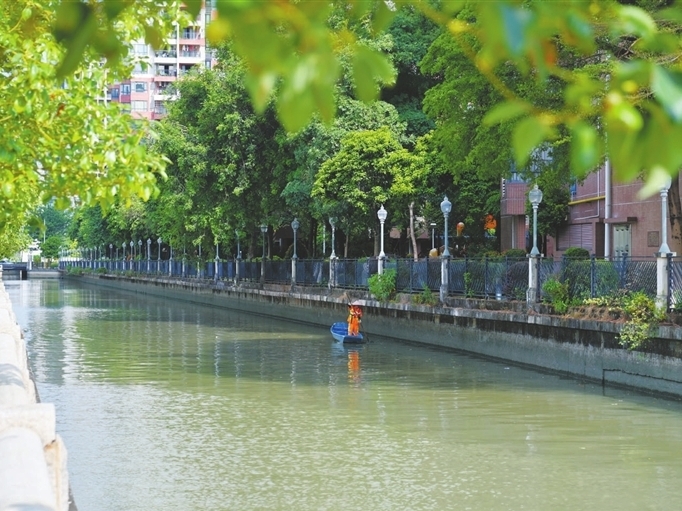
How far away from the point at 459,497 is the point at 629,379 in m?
10.1

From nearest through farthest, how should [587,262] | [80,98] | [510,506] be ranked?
[80,98], [510,506], [587,262]

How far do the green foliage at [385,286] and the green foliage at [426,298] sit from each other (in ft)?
7.64

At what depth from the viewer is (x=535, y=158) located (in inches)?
1105

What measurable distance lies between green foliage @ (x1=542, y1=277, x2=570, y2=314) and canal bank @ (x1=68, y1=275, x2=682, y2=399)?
1.01 feet

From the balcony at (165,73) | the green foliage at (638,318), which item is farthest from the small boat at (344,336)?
the balcony at (165,73)

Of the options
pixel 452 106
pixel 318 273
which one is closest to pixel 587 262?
pixel 452 106

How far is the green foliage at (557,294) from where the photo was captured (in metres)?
25.8

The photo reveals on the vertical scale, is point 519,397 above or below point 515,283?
below

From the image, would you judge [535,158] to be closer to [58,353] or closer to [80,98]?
[58,353]

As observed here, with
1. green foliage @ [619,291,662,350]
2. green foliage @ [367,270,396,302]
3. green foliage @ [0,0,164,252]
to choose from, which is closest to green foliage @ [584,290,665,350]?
green foliage @ [619,291,662,350]

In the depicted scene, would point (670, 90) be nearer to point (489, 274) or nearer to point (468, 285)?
point (489, 274)

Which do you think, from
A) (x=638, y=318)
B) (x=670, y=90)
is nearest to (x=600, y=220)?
(x=638, y=318)

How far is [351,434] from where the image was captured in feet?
58.0

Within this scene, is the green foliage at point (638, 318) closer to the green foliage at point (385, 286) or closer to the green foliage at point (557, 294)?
the green foliage at point (557, 294)
